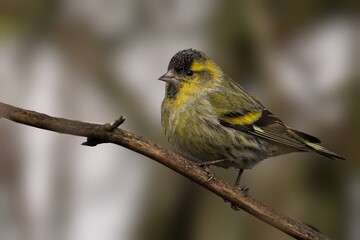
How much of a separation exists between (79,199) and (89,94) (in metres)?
0.88

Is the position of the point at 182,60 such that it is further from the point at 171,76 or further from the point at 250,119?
the point at 250,119

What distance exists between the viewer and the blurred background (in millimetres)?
6699

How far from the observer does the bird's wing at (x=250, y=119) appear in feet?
16.4

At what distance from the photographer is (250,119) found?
17.0ft

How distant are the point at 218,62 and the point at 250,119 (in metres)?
1.98

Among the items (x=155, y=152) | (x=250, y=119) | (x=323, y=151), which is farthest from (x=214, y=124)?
(x=155, y=152)

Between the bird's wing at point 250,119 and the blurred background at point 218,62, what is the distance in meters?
1.45

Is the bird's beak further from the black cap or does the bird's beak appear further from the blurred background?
the blurred background

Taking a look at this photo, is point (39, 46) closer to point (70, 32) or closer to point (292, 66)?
point (70, 32)

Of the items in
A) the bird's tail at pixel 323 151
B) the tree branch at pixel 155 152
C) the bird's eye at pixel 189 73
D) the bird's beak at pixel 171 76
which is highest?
the bird's eye at pixel 189 73

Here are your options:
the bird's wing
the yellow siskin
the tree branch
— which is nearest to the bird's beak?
the yellow siskin

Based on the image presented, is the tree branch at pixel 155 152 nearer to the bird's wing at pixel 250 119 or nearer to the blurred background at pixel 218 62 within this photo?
the bird's wing at pixel 250 119

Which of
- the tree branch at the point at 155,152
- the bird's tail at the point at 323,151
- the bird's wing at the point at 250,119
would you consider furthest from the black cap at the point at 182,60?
the tree branch at the point at 155,152

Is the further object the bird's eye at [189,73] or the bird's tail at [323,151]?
the bird's eye at [189,73]
